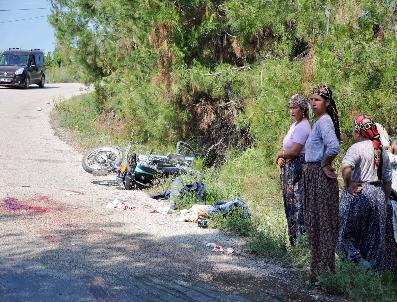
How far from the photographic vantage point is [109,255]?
20.9ft

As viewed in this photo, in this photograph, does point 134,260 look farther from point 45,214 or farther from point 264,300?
point 45,214

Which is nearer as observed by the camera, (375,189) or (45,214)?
(375,189)

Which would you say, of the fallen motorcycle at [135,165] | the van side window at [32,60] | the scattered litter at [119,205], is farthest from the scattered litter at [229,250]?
the van side window at [32,60]

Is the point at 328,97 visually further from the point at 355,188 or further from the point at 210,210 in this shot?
the point at 210,210

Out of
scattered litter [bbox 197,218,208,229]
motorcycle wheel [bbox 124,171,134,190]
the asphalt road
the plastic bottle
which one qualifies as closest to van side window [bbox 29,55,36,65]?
the asphalt road

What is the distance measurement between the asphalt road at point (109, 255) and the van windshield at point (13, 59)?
22.2 metres

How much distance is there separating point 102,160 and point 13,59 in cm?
2247

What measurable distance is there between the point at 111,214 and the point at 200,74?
3964 millimetres

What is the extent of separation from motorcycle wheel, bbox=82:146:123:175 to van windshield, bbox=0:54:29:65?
70.1ft

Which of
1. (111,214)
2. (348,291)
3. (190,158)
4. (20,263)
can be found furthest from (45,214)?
(348,291)

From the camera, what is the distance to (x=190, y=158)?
11.0 metres

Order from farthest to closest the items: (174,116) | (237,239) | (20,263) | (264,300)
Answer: (174,116) < (237,239) < (20,263) < (264,300)

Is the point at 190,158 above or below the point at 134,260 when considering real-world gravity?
above

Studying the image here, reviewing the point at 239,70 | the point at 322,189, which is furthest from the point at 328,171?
the point at 239,70
